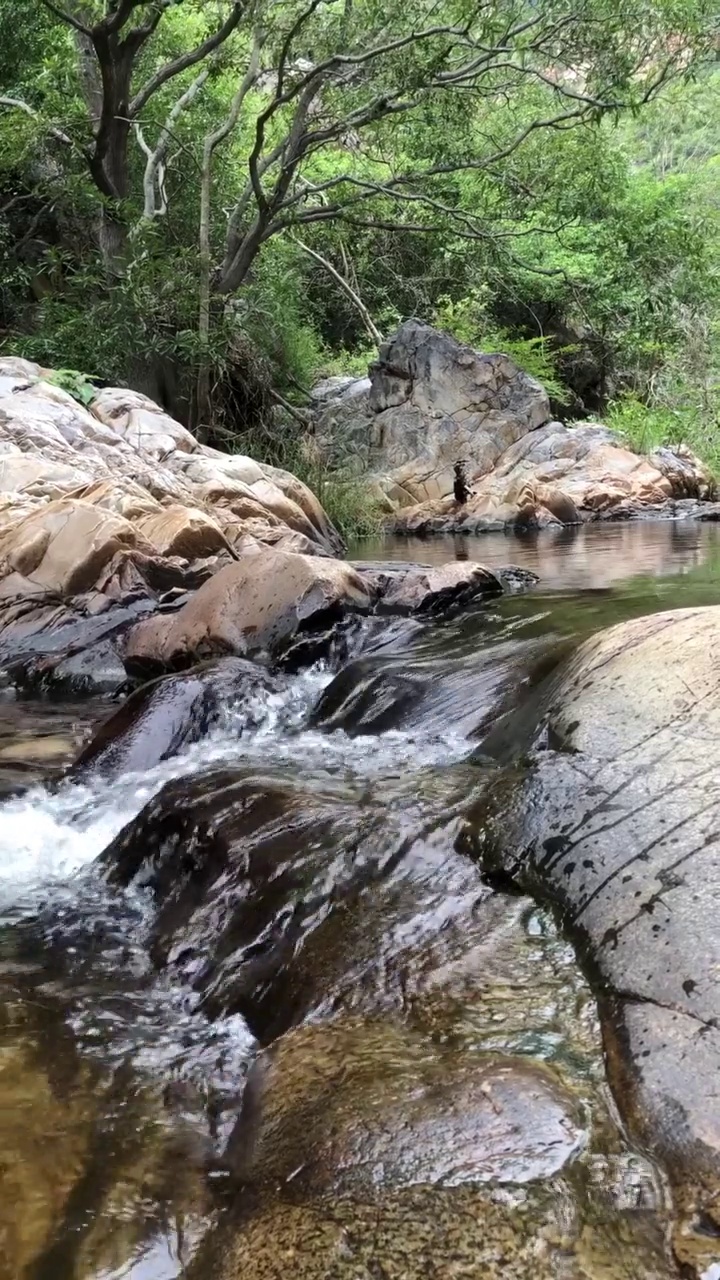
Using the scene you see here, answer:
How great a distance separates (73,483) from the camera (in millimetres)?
7766

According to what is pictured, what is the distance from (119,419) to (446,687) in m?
6.94

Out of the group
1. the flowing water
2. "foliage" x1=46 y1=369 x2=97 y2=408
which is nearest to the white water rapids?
the flowing water

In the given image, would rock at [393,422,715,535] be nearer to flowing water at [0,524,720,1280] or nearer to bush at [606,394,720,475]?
bush at [606,394,720,475]

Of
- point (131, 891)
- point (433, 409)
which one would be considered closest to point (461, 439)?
point (433, 409)

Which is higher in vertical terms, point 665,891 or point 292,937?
point 665,891

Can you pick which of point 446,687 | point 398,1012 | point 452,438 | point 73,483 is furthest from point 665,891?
point 452,438

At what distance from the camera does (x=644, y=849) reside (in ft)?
6.87

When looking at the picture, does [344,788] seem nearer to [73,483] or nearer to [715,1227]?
[715,1227]

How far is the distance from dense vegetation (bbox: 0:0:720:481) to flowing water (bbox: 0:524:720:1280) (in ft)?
27.1

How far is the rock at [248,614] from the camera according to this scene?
5418 mm

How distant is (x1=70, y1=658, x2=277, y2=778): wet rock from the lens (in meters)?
4.03

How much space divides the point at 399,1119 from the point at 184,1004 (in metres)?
0.88

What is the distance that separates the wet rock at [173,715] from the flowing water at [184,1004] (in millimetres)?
141

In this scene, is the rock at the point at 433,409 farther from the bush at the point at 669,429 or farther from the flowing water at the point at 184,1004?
the flowing water at the point at 184,1004
